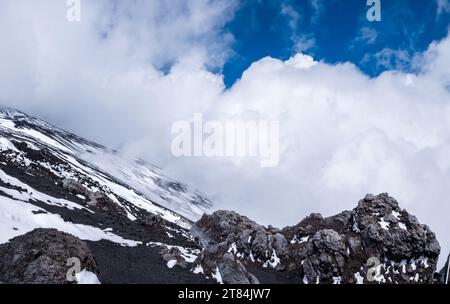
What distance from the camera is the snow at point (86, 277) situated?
30278 millimetres

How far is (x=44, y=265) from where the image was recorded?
29078mm

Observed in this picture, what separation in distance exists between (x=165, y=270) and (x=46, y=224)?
61.4 feet

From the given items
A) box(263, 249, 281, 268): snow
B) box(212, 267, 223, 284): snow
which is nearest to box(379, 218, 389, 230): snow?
box(263, 249, 281, 268): snow

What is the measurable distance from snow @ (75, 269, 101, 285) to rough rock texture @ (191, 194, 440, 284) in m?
13.9

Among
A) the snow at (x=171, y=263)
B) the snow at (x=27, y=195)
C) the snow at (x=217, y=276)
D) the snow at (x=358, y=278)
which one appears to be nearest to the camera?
the snow at (x=217, y=276)

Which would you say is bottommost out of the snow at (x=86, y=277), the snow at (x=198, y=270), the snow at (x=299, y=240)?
the snow at (x=86, y=277)

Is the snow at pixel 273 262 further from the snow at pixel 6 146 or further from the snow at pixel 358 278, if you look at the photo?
the snow at pixel 6 146

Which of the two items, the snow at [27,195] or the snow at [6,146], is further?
the snow at [6,146]

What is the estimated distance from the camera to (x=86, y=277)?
102 feet

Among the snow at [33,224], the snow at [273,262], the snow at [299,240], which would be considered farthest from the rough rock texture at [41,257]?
the snow at [299,240]

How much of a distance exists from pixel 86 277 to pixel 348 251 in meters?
32.8

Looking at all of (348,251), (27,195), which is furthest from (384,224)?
(27,195)

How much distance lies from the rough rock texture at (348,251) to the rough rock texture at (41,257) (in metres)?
16.1
